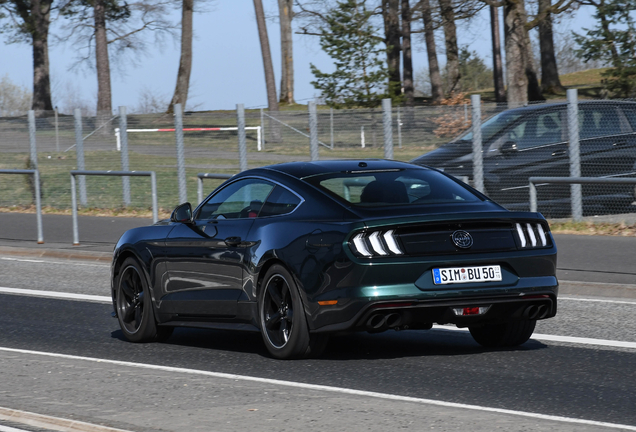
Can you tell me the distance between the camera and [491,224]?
23.2 feet

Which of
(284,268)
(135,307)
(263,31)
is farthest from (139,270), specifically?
(263,31)

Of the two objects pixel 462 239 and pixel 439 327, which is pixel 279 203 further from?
pixel 439 327

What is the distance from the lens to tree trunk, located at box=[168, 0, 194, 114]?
1843 inches

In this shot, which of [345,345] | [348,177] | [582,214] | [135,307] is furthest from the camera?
[582,214]

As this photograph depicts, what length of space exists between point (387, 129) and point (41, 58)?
4467cm

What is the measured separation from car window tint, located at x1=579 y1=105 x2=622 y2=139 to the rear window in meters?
8.64

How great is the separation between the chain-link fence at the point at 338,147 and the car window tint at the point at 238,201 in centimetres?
675

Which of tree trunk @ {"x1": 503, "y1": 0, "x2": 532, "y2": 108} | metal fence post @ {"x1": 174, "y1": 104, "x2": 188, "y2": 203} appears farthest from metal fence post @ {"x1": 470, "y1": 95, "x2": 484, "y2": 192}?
tree trunk @ {"x1": 503, "y1": 0, "x2": 532, "y2": 108}

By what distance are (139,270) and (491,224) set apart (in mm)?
3107

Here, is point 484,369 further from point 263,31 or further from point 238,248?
point 263,31

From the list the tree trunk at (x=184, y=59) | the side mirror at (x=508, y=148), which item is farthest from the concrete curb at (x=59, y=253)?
the tree trunk at (x=184, y=59)

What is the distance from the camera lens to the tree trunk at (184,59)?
4682 centimetres

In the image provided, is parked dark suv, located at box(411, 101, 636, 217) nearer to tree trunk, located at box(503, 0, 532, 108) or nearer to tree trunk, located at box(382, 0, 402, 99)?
tree trunk, located at box(503, 0, 532, 108)

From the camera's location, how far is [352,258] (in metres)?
6.82
